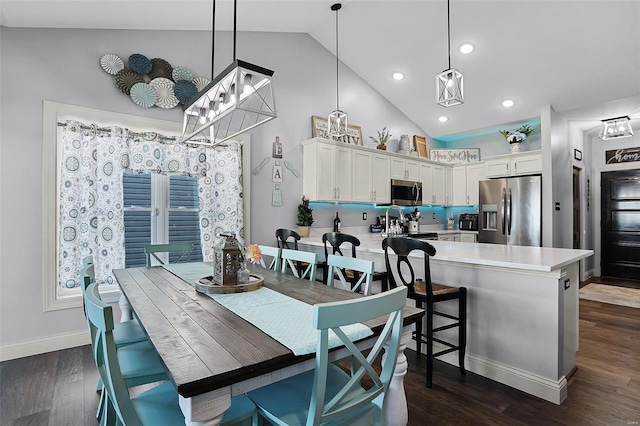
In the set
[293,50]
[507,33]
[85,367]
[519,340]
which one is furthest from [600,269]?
[85,367]

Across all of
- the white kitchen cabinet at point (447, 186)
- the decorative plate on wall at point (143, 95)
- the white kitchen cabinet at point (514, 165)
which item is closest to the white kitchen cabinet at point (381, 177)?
the white kitchen cabinet at point (447, 186)

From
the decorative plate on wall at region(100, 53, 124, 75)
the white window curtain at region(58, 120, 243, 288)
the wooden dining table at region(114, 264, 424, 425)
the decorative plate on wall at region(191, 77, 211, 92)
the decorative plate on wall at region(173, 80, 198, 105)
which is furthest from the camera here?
the decorative plate on wall at region(191, 77, 211, 92)

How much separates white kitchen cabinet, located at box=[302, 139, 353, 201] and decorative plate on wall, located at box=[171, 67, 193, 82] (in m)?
1.67

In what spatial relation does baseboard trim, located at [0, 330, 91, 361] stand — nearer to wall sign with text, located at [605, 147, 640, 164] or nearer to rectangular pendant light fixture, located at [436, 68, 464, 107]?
rectangular pendant light fixture, located at [436, 68, 464, 107]

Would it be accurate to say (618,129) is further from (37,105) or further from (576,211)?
(37,105)

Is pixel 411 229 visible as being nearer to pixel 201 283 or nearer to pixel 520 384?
pixel 520 384

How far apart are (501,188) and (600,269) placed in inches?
133

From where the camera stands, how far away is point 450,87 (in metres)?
2.60

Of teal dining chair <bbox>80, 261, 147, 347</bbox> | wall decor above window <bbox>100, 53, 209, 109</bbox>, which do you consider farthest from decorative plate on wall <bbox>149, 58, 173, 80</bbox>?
teal dining chair <bbox>80, 261, 147, 347</bbox>

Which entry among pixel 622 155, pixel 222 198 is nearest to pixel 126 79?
pixel 222 198

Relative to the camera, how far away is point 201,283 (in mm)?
2006

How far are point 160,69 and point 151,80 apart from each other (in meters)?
0.15

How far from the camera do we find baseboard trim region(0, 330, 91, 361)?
282 cm

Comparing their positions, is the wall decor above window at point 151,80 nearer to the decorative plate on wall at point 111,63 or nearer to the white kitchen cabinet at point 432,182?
the decorative plate on wall at point 111,63
